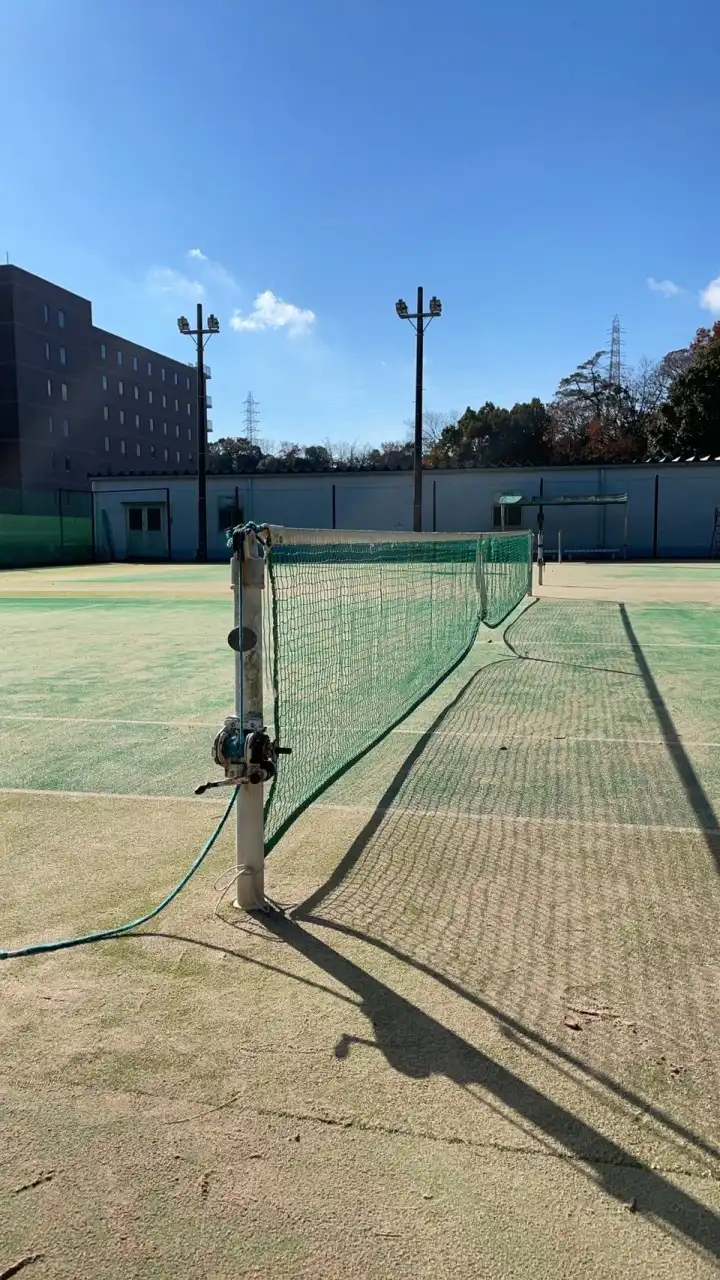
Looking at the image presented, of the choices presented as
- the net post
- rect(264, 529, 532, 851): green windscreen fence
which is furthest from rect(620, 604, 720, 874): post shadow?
the net post

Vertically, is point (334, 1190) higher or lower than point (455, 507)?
lower

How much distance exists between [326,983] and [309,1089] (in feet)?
1.83

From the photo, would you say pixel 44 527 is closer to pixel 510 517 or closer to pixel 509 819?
pixel 510 517

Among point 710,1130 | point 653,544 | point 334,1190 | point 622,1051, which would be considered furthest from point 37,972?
point 653,544

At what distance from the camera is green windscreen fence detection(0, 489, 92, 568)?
36.3 metres

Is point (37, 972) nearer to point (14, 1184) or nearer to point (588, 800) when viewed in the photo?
point (14, 1184)

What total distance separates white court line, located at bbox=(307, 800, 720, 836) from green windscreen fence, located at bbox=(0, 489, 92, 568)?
112ft

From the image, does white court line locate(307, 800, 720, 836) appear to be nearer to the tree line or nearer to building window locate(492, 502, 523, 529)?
building window locate(492, 502, 523, 529)

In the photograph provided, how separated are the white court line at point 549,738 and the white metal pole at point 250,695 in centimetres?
312

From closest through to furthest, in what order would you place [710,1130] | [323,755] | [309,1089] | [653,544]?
[710,1130], [309,1089], [323,755], [653,544]

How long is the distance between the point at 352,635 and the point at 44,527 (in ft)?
110

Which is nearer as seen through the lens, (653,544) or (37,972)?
(37,972)

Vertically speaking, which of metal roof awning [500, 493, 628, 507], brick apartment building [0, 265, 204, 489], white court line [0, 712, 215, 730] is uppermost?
brick apartment building [0, 265, 204, 489]

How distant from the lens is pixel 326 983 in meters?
2.96
